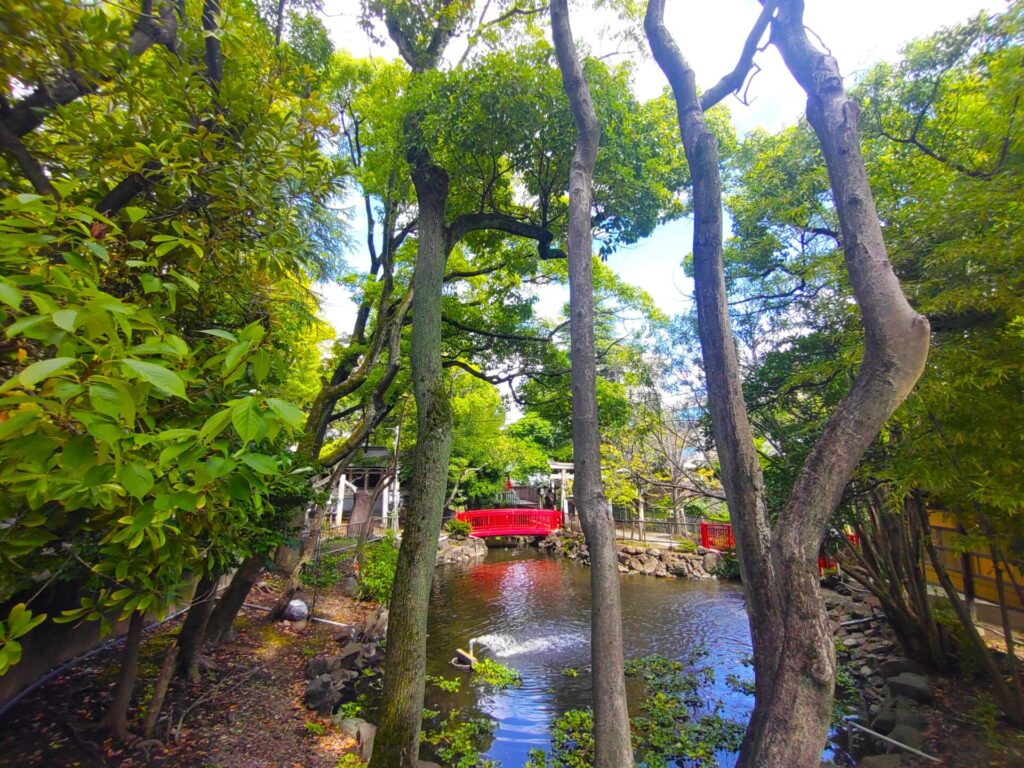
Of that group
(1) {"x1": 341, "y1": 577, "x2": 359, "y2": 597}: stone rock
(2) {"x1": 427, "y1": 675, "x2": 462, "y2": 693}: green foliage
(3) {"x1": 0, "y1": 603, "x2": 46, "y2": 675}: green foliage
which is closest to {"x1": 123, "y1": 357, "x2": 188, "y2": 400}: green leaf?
(3) {"x1": 0, "y1": 603, "x2": 46, "y2": 675}: green foliage

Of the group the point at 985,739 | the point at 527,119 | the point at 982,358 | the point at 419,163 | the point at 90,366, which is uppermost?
the point at 527,119

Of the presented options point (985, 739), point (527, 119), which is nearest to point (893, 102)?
point (527, 119)

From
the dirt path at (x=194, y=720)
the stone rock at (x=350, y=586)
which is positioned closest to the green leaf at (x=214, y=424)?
the dirt path at (x=194, y=720)

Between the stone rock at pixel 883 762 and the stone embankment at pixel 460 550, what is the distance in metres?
11.7

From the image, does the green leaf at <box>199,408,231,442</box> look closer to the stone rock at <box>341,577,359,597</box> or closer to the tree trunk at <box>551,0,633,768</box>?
the tree trunk at <box>551,0,633,768</box>

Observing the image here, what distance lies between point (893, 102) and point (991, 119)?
Answer: 1987 millimetres

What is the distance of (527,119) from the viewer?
4105 mm

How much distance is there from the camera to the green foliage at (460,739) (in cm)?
421

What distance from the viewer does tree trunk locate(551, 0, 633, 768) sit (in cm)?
259

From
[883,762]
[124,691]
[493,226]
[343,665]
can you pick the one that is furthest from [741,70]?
[343,665]

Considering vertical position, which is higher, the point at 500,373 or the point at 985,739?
the point at 500,373

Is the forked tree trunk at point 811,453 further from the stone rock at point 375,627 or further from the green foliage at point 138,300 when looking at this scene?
the stone rock at point 375,627

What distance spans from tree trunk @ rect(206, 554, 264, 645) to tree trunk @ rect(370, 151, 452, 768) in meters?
2.60

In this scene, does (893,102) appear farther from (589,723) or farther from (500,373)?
(589,723)
